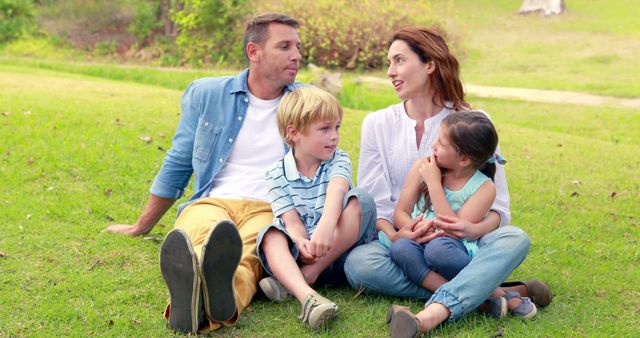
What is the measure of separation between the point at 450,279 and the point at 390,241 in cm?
37

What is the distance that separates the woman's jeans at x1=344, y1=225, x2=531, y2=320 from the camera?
3.51 metres

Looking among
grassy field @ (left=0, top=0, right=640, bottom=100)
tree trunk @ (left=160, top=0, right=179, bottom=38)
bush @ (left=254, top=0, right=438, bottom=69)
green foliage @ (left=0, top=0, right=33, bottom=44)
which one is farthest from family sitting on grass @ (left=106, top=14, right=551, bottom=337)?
green foliage @ (left=0, top=0, right=33, bottom=44)

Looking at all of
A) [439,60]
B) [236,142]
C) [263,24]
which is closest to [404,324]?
[439,60]

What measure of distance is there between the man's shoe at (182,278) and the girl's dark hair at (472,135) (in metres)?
1.30

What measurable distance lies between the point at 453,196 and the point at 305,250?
2.41 feet

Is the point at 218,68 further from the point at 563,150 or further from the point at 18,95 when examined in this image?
the point at 563,150

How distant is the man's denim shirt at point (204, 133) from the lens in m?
4.38

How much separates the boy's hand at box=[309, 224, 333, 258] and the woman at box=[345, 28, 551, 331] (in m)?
0.22

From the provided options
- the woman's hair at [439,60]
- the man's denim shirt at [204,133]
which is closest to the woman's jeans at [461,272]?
the woman's hair at [439,60]

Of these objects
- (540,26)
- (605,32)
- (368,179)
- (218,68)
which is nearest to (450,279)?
(368,179)

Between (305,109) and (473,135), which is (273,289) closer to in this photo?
(305,109)

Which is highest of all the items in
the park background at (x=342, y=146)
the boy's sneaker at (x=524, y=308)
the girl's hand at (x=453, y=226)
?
the girl's hand at (x=453, y=226)

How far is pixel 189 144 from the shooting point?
14.8 feet

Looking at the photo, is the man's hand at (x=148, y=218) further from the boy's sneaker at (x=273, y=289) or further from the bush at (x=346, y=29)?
the bush at (x=346, y=29)
